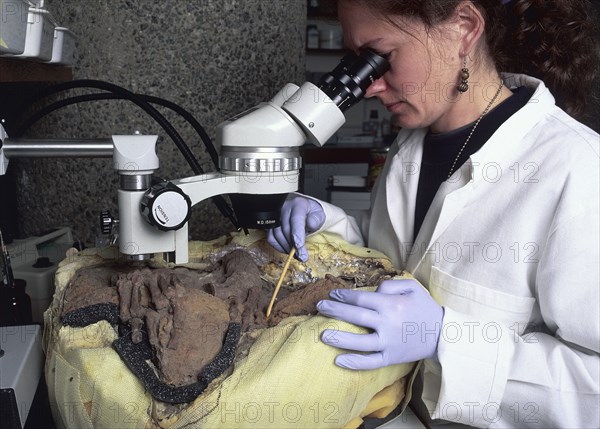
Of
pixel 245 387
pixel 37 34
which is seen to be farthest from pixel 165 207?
pixel 37 34

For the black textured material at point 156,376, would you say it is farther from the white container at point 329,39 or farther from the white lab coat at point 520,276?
the white container at point 329,39

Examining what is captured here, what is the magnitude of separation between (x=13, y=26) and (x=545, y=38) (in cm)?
104

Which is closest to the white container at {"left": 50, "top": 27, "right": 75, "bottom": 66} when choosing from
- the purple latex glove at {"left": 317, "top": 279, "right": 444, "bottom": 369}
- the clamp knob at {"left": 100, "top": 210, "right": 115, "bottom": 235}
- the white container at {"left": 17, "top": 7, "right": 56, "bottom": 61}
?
the white container at {"left": 17, "top": 7, "right": 56, "bottom": 61}

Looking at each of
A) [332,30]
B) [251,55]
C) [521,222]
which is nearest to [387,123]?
[332,30]

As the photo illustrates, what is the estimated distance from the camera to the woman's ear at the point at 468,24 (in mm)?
1102

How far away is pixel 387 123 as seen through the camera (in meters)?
4.86

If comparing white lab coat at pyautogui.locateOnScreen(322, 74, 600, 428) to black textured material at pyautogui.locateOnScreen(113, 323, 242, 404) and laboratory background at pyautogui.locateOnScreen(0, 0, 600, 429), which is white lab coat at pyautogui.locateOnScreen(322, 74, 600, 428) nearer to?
black textured material at pyautogui.locateOnScreen(113, 323, 242, 404)

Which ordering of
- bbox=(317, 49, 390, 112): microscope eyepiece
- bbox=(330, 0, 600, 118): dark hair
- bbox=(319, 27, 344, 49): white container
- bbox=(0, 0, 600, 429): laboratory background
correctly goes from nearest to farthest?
1. bbox=(317, 49, 390, 112): microscope eyepiece
2. bbox=(330, 0, 600, 118): dark hair
3. bbox=(0, 0, 600, 429): laboratory background
4. bbox=(319, 27, 344, 49): white container

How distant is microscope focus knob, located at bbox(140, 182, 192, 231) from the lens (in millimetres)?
859

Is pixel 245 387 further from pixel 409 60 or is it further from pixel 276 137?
pixel 409 60

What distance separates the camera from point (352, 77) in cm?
104

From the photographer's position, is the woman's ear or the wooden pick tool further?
the woman's ear

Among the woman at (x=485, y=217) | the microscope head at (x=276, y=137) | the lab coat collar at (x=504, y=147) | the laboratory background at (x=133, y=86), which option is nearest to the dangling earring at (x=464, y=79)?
the woman at (x=485, y=217)

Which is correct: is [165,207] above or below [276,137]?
below
